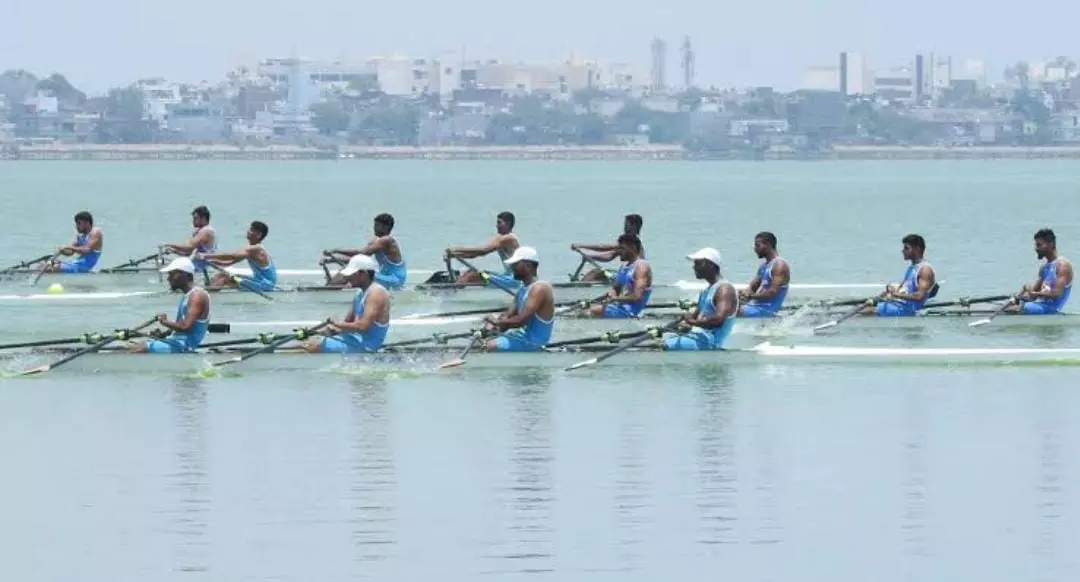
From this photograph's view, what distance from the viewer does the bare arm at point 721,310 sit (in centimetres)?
2795

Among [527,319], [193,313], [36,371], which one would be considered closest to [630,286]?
[527,319]

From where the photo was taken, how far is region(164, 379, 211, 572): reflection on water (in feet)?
62.3

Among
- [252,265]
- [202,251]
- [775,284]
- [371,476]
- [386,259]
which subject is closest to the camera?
[371,476]

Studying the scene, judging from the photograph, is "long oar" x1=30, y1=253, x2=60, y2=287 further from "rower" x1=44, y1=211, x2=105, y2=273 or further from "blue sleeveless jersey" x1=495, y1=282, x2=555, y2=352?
"blue sleeveless jersey" x1=495, y1=282, x2=555, y2=352

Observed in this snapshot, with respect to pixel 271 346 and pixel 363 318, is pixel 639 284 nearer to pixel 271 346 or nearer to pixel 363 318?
pixel 363 318

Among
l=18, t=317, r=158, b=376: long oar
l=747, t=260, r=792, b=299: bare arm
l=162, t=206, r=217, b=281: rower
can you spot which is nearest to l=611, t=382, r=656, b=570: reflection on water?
l=18, t=317, r=158, b=376: long oar

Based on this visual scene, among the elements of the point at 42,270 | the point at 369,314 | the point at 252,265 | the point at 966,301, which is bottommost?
the point at 42,270

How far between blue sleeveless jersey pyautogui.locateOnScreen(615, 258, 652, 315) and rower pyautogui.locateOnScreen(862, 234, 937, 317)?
294 centimetres

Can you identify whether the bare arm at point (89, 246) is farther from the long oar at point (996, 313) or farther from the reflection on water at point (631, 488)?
the reflection on water at point (631, 488)

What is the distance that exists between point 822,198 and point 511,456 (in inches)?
4035

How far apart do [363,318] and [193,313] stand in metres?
1.78

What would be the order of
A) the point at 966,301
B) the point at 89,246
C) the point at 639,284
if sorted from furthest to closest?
the point at 89,246 → the point at 966,301 → the point at 639,284

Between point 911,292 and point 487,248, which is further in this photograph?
point 487,248

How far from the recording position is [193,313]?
90.8 ft
